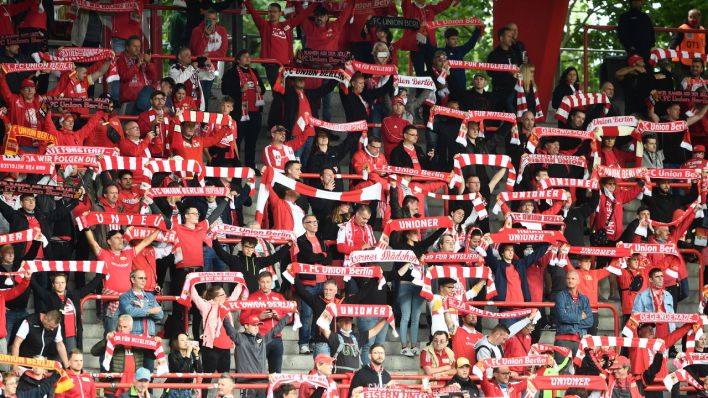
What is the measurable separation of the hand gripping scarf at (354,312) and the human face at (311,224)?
1.72 m

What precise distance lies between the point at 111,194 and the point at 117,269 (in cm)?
136

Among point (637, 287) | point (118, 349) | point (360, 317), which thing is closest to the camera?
point (118, 349)

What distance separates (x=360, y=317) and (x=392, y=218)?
2.23 meters

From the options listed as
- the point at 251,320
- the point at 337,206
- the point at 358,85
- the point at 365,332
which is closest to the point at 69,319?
the point at 251,320

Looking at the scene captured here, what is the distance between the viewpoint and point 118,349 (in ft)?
61.4

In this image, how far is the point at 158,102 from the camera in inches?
917

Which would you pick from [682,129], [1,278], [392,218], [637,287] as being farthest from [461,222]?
[1,278]

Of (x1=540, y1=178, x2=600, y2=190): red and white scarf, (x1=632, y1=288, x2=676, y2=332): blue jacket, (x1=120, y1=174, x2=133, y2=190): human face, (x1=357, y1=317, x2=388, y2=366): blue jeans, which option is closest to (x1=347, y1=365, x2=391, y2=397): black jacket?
(x1=357, y1=317, x2=388, y2=366): blue jeans

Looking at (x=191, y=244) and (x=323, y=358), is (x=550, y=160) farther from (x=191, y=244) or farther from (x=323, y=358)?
(x=323, y=358)

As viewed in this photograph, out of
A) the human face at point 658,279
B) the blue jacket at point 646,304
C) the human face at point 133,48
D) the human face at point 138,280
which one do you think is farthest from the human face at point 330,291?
the human face at point 133,48

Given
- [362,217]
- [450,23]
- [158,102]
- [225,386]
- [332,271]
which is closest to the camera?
[225,386]

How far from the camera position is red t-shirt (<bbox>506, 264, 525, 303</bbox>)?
21.1 metres

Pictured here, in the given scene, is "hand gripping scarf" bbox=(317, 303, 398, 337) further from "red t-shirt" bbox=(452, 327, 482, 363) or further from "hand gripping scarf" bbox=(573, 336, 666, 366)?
"hand gripping scarf" bbox=(573, 336, 666, 366)

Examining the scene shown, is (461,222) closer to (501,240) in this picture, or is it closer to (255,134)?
(501,240)
